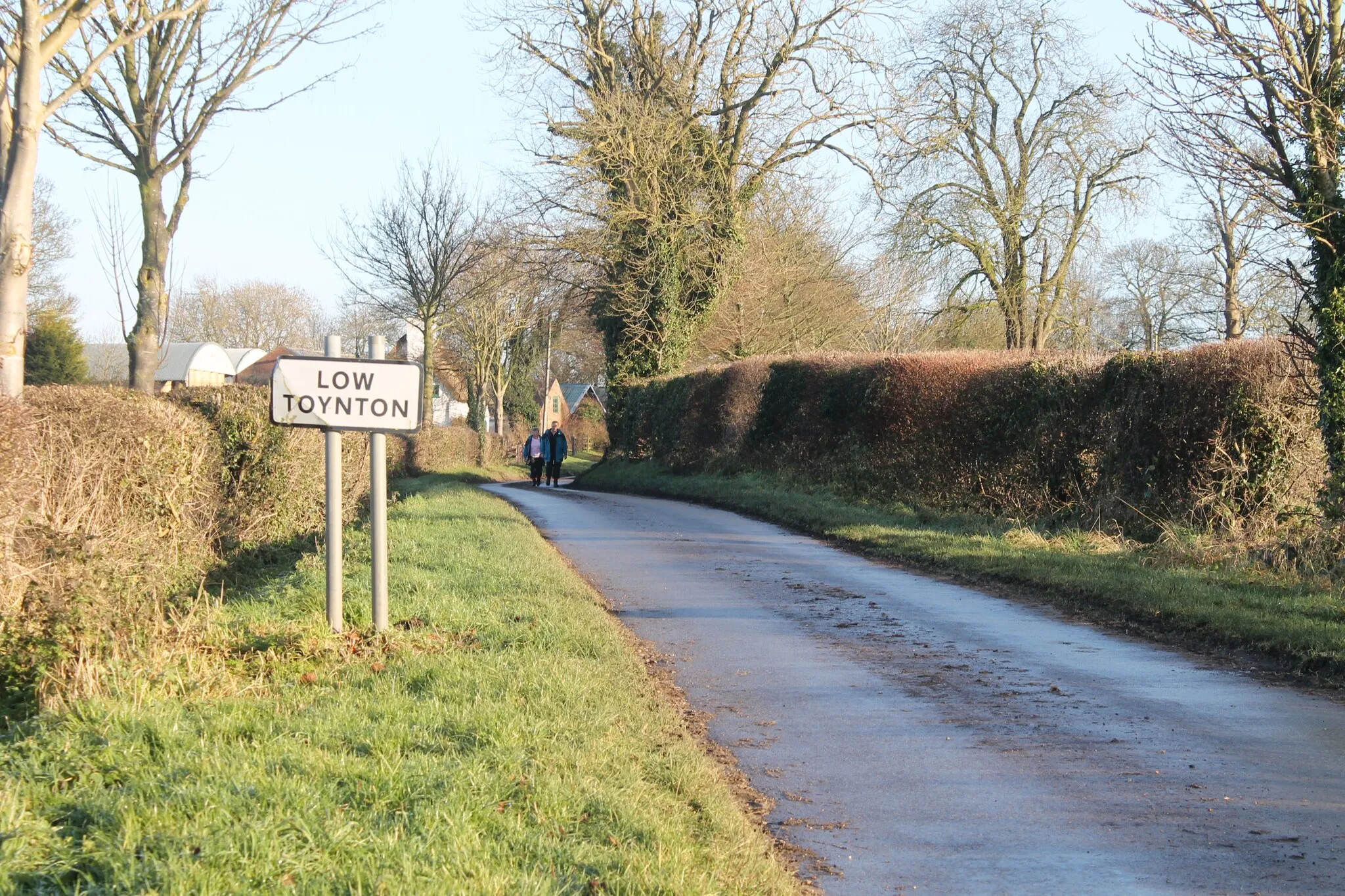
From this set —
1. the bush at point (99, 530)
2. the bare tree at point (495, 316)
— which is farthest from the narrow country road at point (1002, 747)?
the bare tree at point (495, 316)

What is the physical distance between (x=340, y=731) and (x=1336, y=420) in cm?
1087

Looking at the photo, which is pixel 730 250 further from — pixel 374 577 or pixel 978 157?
pixel 374 577

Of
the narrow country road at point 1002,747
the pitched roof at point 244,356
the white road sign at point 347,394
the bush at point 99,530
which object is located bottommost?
the narrow country road at point 1002,747

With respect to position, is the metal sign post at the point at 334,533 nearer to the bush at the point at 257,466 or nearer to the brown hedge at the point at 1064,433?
the bush at the point at 257,466

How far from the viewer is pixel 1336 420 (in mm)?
11969

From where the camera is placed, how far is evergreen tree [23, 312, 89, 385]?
1991 inches

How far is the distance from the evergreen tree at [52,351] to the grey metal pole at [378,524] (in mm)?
48336

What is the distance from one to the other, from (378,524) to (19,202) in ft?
17.1

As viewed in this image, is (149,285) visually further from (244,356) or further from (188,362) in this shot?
(244,356)

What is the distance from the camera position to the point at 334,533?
750 cm

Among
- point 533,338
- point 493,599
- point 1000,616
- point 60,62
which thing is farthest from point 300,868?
point 533,338

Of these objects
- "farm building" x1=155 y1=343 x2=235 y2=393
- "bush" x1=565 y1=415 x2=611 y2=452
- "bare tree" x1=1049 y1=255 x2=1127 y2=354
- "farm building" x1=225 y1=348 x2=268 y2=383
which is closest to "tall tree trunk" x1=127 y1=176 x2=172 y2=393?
"bare tree" x1=1049 y1=255 x2=1127 y2=354

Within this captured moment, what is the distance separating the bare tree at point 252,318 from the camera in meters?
79.2

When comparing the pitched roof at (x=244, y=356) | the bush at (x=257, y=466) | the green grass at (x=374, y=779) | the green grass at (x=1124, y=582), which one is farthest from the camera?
the pitched roof at (x=244, y=356)
